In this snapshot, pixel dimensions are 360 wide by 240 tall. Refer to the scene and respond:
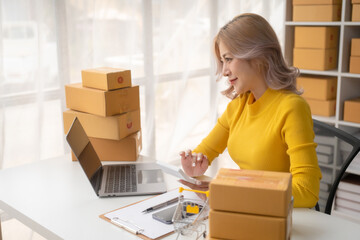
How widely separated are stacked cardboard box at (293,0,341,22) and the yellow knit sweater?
1289 millimetres

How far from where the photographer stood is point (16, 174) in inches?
73.7

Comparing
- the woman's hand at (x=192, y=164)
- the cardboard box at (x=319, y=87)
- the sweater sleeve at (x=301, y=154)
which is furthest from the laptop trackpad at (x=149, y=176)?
the cardboard box at (x=319, y=87)

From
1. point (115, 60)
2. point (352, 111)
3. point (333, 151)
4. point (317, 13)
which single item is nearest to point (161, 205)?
point (333, 151)

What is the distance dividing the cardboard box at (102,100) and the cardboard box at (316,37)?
4.60ft

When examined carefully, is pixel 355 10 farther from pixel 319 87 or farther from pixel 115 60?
pixel 115 60

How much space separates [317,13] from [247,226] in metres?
2.18

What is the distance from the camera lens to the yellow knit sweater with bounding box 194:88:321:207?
4.86 ft

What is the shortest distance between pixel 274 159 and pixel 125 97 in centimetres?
75

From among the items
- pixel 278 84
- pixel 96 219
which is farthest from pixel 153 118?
pixel 96 219

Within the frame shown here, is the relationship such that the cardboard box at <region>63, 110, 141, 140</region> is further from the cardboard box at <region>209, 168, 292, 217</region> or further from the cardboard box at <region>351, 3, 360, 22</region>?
the cardboard box at <region>351, 3, 360, 22</region>

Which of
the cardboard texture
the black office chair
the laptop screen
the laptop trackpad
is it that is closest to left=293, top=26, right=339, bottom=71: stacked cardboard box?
the cardboard texture

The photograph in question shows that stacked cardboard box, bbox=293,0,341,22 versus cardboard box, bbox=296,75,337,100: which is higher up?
stacked cardboard box, bbox=293,0,341,22

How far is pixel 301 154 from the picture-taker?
1512 mm

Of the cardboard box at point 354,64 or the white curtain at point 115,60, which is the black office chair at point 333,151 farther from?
the white curtain at point 115,60
